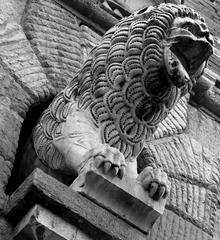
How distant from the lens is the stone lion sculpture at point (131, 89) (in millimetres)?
4137

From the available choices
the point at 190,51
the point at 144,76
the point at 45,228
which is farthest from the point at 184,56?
the point at 45,228

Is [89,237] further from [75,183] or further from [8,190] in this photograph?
[8,190]

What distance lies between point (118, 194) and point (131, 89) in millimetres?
490

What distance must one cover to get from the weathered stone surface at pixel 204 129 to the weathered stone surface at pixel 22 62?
0.90 meters

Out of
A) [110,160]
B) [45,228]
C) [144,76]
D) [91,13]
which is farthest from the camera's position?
[91,13]

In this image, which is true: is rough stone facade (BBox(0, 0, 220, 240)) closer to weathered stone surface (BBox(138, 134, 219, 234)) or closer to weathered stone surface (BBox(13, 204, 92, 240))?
weathered stone surface (BBox(138, 134, 219, 234))

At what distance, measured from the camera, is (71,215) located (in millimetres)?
3707

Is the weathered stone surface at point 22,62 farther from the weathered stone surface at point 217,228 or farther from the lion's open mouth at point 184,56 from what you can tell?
the weathered stone surface at point 217,228

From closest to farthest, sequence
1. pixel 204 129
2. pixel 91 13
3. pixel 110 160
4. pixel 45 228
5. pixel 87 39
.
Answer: pixel 45 228, pixel 110 160, pixel 87 39, pixel 91 13, pixel 204 129

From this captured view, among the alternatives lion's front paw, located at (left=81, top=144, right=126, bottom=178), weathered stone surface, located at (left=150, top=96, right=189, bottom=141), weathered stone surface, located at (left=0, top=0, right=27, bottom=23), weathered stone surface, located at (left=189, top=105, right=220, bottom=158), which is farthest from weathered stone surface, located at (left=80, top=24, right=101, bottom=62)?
lion's front paw, located at (left=81, top=144, right=126, bottom=178)

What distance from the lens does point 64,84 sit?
4645 mm

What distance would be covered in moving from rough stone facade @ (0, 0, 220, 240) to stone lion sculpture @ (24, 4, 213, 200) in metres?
0.19

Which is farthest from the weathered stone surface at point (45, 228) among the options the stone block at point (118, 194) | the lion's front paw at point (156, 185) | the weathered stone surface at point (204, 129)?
the weathered stone surface at point (204, 129)

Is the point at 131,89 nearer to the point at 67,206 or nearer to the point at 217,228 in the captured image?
the point at 67,206
